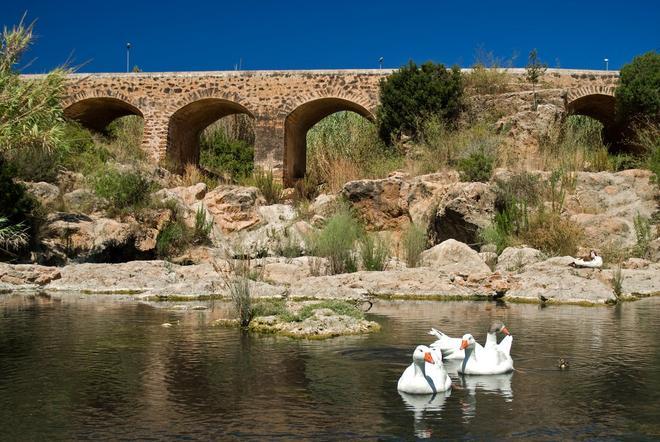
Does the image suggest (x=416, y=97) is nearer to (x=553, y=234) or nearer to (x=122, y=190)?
(x=553, y=234)

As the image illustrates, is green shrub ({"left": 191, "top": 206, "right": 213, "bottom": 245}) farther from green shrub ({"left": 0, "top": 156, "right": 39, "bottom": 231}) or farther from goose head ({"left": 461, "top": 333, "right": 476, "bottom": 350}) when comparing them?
goose head ({"left": 461, "top": 333, "right": 476, "bottom": 350})

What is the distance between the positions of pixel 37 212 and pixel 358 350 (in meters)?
12.0

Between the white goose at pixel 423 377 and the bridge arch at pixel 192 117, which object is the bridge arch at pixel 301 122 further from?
the white goose at pixel 423 377

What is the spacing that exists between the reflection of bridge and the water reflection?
19922mm

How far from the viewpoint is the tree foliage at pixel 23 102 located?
42.1 feet

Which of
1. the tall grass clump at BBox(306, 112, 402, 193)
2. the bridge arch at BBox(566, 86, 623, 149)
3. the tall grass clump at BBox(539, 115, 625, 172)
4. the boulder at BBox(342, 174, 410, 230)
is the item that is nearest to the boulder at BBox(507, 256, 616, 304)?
the boulder at BBox(342, 174, 410, 230)

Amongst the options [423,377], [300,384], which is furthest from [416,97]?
[423,377]

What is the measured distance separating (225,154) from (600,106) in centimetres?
1419

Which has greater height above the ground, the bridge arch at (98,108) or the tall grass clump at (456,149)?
the bridge arch at (98,108)

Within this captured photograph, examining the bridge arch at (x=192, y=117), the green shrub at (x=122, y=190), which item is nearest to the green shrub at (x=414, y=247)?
the green shrub at (x=122, y=190)

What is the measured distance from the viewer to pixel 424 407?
19.6 feet

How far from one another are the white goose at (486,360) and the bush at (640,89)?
17.8 meters

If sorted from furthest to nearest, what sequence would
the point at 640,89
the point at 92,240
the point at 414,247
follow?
the point at 640,89 < the point at 92,240 < the point at 414,247

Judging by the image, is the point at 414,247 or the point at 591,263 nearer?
the point at 591,263
